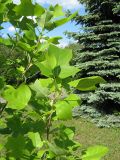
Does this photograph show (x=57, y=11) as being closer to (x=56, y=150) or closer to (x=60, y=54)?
(x=60, y=54)

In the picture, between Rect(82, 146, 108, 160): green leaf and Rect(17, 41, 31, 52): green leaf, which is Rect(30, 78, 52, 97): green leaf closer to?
Rect(17, 41, 31, 52): green leaf

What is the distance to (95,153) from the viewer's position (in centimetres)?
101

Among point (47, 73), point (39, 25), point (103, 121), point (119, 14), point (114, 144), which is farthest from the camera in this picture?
point (119, 14)

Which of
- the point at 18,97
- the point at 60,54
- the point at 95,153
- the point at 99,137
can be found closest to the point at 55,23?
the point at 60,54

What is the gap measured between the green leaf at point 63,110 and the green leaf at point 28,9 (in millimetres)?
288

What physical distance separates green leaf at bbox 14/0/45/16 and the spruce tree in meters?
9.86

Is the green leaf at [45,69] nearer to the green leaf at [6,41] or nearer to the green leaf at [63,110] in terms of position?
the green leaf at [63,110]

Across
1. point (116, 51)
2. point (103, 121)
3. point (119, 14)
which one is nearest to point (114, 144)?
point (103, 121)

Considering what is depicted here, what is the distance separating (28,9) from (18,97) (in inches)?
11.3

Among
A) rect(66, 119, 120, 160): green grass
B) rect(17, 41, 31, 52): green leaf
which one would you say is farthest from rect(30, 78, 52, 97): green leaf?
rect(66, 119, 120, 160): green grass

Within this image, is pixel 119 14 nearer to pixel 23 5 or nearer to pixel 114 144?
Result: pixel 114 144

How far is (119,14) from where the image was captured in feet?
37.7

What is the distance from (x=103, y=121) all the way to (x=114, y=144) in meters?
1.96

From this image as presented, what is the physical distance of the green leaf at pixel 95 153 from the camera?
3.26 ft
